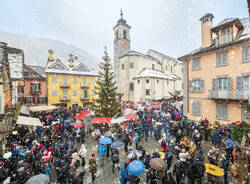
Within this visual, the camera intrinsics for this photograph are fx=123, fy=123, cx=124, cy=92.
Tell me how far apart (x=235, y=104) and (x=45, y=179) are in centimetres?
1880

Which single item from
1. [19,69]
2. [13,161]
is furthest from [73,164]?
[19,69]

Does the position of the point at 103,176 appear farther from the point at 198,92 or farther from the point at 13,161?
the point at 198,92

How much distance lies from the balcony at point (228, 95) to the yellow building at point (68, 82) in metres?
23.8

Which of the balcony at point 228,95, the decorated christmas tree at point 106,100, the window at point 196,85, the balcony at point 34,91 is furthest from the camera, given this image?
the balcony at point 34,91

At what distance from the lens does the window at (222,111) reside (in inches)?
601

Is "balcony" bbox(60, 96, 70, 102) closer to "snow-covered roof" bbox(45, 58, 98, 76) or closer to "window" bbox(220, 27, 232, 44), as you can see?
"snow-covered roof" bbox(45, 58, 98, 76)

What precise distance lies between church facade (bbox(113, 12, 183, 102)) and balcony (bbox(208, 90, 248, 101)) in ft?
66.7

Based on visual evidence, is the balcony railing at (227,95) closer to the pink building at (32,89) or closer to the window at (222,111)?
the window at (222,111)

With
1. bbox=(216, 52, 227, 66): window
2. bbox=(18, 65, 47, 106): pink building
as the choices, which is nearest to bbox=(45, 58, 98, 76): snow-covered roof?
bbox=(18, 65, 47, 106): pink building

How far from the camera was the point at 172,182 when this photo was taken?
5859 millimetres

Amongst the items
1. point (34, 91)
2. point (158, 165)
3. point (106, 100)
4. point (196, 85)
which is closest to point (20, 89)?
point (34, 91)

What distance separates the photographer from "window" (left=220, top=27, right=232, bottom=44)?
14880 millimetres

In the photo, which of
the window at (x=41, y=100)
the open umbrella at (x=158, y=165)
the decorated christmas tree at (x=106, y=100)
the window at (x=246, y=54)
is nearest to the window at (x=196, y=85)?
the window at (x=246, y=54)

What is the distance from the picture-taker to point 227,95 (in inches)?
569
